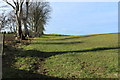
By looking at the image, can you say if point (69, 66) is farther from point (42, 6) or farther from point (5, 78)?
point (42, 6)

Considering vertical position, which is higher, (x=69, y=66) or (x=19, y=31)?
(x=19, y=31)

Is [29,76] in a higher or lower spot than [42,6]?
lower

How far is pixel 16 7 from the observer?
30656mm

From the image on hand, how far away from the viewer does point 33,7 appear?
5359 cm

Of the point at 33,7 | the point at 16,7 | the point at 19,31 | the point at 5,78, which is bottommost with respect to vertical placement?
the point at 5,78

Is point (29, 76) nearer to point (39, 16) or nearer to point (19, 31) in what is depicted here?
point (19, 31)

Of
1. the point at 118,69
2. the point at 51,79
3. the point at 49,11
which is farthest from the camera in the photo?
the point at 49,11

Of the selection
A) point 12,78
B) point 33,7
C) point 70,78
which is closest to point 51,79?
point 70,78

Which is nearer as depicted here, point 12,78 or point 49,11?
point 12,78

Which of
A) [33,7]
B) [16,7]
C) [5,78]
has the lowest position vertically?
[5,78]

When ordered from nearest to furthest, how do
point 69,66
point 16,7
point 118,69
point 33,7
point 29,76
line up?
point 29,76, point 118,69, point 69,66, point 16,7, point 33,7

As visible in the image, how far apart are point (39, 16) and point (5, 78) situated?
160 ft

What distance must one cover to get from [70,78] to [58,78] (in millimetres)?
572

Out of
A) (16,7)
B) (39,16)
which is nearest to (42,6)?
(39,16)
